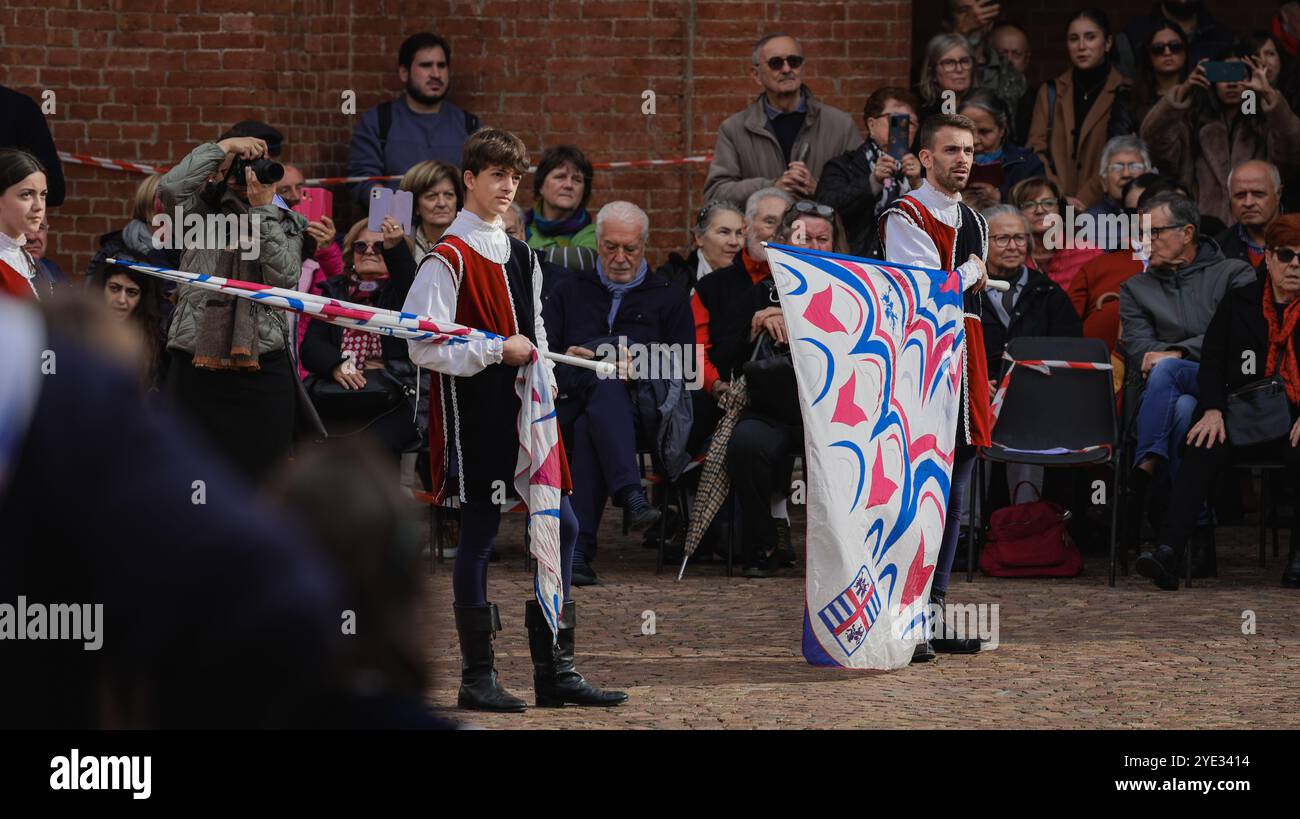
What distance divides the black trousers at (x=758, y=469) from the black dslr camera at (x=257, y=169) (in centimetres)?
273

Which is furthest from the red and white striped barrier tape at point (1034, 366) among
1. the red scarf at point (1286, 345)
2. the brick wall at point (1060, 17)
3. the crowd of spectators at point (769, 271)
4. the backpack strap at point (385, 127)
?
the brick wall at point (1060, 17)

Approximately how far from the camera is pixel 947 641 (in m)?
7.26

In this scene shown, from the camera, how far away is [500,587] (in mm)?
8773

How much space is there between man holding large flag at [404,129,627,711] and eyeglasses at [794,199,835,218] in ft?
11.9

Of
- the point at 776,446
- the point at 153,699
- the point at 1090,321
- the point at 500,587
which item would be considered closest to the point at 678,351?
the point at 776,446

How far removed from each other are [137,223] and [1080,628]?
5.09 metres

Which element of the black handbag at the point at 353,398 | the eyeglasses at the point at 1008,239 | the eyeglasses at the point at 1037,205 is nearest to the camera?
the black handbag at the point at 353,398

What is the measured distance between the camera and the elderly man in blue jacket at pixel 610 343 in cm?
923

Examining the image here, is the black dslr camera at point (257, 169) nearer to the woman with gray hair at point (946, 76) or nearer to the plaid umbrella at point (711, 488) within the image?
the plaid umbrella at point (711, 488)

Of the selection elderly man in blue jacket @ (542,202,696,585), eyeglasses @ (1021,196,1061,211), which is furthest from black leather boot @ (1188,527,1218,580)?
elderly man in blue jacket @ (542,202,696,585)

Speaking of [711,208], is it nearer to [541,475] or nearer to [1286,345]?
[1286,345]

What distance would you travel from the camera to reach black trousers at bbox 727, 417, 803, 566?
9219 millimetres

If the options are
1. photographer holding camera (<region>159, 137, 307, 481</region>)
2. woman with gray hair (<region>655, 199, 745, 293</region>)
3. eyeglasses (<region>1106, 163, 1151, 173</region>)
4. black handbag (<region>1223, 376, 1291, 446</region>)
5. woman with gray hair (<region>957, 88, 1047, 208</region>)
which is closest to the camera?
photographer holding camera (<region>159, 137, 307, 481</region>)

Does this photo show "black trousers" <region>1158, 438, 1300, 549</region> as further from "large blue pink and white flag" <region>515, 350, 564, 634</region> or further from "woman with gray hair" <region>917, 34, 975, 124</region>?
"large blue pink and white flag" <region>515, 350, 564, 634</region>
